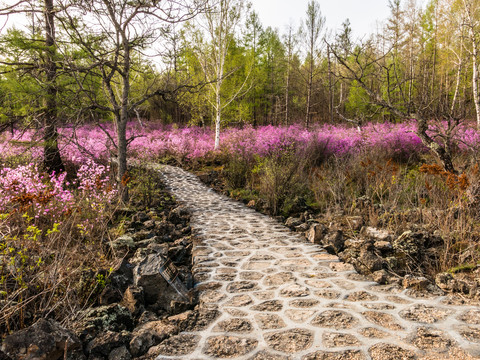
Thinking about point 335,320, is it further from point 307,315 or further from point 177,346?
point 177,346


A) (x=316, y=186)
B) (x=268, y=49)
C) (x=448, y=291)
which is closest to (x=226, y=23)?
(x=316, y=186)

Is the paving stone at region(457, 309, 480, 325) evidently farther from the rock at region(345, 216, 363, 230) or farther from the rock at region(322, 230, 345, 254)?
the rock at region(345, 216, 363, 230)

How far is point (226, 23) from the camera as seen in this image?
13.9 m

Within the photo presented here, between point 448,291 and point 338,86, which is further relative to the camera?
point 338,86

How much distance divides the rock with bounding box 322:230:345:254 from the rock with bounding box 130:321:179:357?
2.82 meters

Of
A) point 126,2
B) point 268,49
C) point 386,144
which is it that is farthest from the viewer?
point 268,49

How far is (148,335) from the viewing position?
2.47 meters

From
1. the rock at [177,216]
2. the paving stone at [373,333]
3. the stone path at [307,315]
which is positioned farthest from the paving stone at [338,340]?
the rock at [177,216]

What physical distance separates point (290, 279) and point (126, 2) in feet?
18.0

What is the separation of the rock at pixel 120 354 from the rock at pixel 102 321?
0.27 meters

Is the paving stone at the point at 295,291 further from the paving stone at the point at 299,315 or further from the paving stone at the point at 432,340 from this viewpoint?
the paving stone at the point at 432,340

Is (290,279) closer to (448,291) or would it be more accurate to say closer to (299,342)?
(299,342)

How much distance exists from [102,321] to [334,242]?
11.5 feet

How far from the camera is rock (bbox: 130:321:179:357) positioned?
2352 mm
